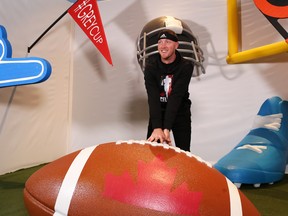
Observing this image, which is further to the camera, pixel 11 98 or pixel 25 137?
pixel 25 137

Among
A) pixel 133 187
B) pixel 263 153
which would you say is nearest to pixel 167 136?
pixel 133 187

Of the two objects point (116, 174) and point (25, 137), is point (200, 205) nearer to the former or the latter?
point (116, 174)

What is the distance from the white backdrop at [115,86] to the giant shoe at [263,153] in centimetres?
24

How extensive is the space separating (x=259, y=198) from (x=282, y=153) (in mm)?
394

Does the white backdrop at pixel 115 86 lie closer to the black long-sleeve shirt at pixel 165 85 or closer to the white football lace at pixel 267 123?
the white football lace at pixel 267 123

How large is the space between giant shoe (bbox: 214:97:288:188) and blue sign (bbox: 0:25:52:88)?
2.92ft

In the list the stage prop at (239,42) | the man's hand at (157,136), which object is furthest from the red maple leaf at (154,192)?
the stage prop at (239,42)

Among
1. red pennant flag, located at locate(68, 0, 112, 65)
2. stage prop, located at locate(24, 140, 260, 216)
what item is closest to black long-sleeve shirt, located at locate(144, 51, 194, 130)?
stage prop, located at locate(24, 140, 260, 216)

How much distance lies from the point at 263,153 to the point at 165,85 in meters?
0.65

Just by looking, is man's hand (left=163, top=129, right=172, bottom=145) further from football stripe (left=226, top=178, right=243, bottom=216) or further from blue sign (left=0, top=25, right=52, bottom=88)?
blue sign (left=0, top=25, right=52, bottom=88)

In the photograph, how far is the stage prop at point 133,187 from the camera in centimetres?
64

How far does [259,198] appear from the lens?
1236mm

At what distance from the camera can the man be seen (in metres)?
1.07

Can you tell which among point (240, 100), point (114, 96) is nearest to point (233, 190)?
point (240, 100)
